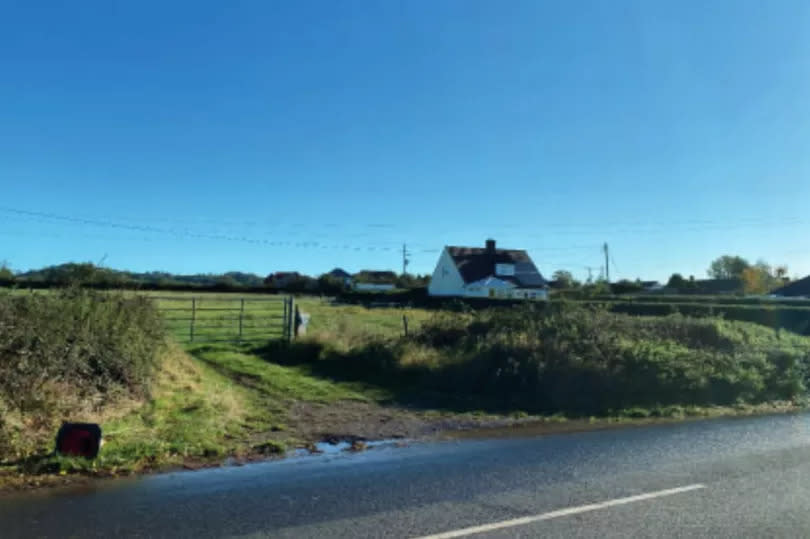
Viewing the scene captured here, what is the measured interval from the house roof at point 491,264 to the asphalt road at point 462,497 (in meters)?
54.1

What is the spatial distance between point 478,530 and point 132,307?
9.48 metres

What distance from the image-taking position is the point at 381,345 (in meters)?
16.7

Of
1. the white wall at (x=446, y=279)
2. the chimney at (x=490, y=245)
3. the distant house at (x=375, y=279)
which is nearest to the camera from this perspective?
the white wall at (x=446, y=279)

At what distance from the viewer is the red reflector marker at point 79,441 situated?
6.96 meters

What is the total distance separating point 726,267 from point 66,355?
13400cm

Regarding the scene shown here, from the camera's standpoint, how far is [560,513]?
5461mm

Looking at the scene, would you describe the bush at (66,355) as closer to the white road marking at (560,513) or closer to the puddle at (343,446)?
the puddle at (343,446)

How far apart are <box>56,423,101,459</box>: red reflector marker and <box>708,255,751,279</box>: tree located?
127757 millimetres

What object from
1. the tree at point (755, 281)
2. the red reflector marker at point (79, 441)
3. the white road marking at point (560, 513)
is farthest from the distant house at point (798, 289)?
the red reflector marker at point (79, 441)

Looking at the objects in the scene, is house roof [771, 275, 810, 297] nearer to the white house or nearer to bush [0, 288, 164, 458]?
the white house

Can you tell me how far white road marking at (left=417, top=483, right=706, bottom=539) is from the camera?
4.93 metres

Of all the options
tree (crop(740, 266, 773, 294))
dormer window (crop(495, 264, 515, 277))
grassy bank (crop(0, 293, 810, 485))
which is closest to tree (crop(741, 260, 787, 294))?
tree (crop(740, 266, 773, 294))

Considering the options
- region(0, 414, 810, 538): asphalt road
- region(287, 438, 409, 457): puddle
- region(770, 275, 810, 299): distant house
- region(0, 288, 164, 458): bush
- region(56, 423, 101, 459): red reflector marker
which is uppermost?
region(770, 275, 810, 299): distant house

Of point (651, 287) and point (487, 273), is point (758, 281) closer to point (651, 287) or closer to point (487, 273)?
point (651, 287)
